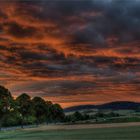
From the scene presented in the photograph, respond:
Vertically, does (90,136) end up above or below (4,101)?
below

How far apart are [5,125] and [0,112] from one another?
863 inches

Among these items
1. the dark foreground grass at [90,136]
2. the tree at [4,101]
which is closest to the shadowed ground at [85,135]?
the dark foreground grass at [90,136]

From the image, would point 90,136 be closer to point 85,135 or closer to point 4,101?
point 85,135

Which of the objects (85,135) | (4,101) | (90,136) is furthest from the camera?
(4,101)

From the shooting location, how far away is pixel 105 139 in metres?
76.3

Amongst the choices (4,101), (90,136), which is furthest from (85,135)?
(4,101)

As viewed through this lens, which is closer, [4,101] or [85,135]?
[85,135]

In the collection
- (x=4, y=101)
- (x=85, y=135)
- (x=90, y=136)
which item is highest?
(x=4, y=101)

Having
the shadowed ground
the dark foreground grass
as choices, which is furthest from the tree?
the dark foreground grass

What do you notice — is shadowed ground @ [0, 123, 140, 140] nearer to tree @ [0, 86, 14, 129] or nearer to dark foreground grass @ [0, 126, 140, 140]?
dark foreground grass @ [0, 126, 140, 140]

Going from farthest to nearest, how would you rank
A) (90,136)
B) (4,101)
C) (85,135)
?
(4,101)
(85,135)
(90,136)

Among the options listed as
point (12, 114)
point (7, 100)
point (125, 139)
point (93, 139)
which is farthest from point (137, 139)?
point (12, 114)

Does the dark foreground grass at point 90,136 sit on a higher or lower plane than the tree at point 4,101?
lower

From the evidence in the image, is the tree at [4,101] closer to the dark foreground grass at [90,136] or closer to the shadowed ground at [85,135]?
the shadowed ground at [85,135]
